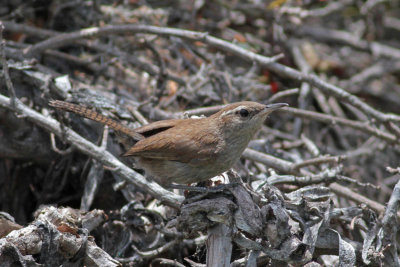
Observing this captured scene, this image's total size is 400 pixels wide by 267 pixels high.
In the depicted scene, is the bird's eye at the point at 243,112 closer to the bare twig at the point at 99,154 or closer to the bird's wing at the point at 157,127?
the bird's wing at the point at 157,127

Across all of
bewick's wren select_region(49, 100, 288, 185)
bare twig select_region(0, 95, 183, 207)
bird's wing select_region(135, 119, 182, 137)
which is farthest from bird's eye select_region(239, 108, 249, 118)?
bare twig select_region(0, 95, 183, 207)

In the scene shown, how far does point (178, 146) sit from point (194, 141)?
0.14m

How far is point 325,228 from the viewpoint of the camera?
11.0 feet

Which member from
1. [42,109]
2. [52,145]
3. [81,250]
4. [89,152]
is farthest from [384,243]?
[42,109]

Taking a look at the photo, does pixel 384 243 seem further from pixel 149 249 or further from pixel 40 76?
pixel 40 76

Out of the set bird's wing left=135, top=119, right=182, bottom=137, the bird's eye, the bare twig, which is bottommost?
the bare twig

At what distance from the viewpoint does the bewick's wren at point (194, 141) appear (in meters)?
3.79

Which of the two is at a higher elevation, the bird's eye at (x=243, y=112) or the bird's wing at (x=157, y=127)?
the bird's eye at (x=243, y=112)

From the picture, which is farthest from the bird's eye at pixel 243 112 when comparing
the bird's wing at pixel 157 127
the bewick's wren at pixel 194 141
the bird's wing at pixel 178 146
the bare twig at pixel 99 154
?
the bare twig at pixel 99 154

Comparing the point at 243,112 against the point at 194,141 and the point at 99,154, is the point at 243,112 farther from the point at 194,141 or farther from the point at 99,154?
the point at 99,154

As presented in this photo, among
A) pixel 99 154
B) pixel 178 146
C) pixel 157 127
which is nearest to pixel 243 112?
pixel 178 146

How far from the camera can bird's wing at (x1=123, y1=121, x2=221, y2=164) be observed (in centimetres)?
382

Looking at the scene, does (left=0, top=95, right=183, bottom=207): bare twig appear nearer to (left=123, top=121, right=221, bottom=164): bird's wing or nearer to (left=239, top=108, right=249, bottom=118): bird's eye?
(left=123, top=121, right=221, bottom=164): bird's wing

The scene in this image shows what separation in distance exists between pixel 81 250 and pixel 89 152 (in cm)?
104
